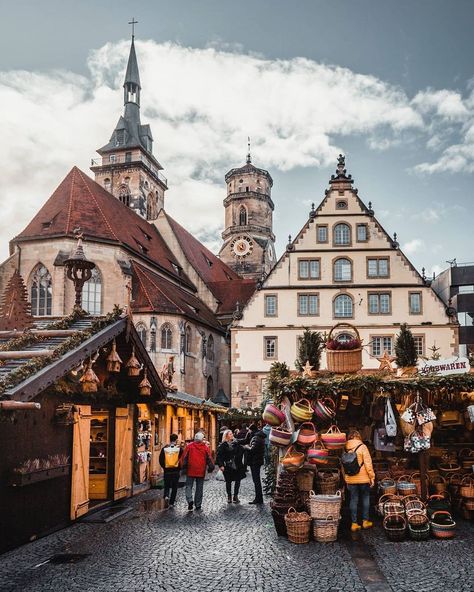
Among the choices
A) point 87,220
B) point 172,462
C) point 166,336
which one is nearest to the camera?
point 172,462

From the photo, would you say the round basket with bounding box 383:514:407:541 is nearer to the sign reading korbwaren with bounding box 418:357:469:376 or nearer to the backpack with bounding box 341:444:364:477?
the backpack with bounding box 341:444:364:477

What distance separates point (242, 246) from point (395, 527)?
5463 cm

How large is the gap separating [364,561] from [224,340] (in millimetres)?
34763

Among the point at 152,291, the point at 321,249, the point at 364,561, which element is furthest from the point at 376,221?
the point at 364,561

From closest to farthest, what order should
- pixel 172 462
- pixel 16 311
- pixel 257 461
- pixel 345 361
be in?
pixel 345 361 < pixel 172 462 < pixel 16 311 < pixel 257 461

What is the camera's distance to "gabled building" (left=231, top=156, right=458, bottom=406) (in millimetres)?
33312

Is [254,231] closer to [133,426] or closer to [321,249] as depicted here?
[321,249]

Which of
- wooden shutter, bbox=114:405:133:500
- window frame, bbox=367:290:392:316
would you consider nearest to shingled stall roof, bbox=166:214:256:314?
window frame, bbox=367:290:392:316

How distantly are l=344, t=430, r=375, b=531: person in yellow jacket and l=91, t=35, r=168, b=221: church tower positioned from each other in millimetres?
48616

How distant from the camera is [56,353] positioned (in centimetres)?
948

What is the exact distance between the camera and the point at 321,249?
110 feet

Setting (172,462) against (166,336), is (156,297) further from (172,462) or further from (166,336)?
(172,462)

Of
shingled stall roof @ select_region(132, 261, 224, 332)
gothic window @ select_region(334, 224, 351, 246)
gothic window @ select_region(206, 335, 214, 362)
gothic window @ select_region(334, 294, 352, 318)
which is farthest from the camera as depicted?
gothic window @ select_region(206, 335, 214, 362)

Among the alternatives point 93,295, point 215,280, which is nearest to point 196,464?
point 93,295
